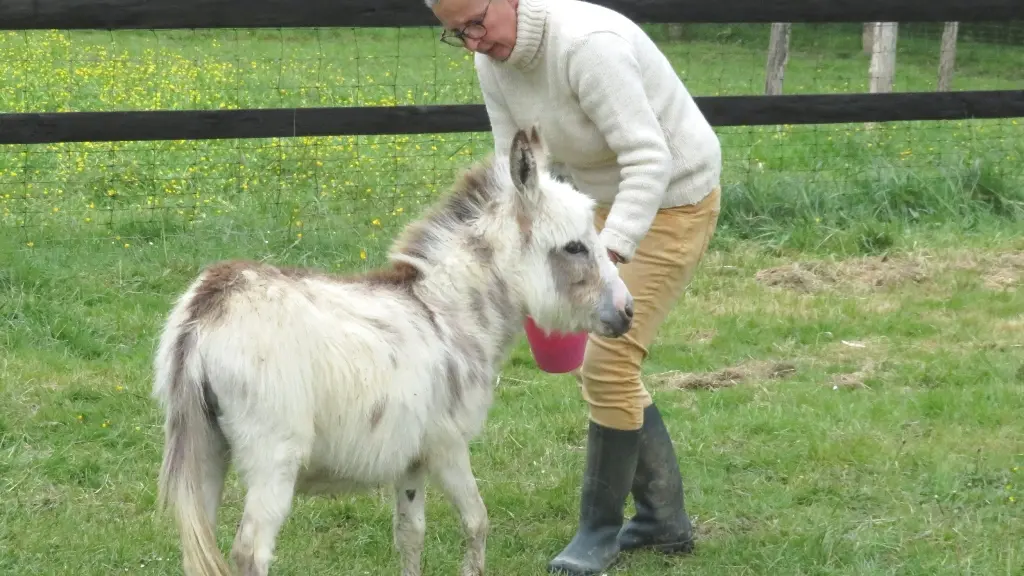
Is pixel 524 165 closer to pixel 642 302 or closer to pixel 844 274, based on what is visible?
pixel 642 302

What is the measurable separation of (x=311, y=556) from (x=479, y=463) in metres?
0.97

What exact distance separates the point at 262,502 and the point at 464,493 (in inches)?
27.6

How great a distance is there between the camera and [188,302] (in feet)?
10.4

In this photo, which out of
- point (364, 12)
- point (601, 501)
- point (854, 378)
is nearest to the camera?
point (601, 501)

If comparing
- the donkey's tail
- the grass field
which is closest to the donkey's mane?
the donkey's tail

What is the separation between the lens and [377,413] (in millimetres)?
3170

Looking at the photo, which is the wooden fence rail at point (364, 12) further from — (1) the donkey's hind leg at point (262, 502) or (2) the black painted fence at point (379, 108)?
(1) the donkey's hind leg at point (262, 502)

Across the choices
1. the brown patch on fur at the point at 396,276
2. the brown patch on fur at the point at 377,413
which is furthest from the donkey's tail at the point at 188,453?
the brown patch on fur at the point at 396,276

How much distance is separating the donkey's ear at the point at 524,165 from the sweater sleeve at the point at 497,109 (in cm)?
44

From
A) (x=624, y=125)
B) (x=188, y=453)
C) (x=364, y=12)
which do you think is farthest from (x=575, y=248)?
(x=364, y=12)

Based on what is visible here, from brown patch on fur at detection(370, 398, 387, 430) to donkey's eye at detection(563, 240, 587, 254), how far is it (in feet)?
2.52

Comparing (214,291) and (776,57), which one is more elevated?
(214,291)

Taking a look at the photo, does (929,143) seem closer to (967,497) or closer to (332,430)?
(967,497)

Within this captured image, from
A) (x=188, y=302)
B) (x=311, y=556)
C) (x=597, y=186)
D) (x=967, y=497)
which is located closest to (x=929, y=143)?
(x=967, y=497)
